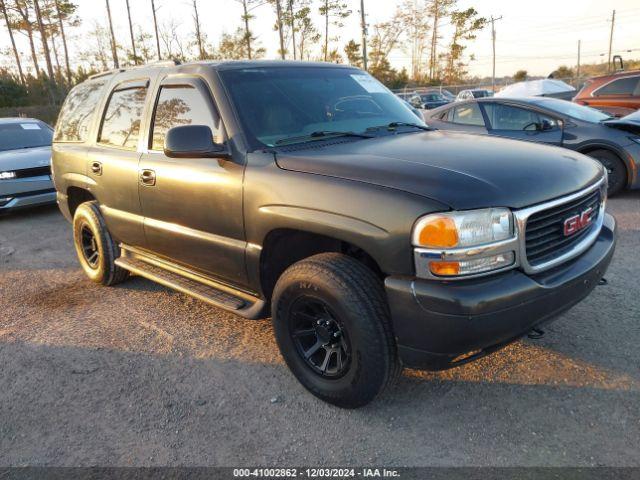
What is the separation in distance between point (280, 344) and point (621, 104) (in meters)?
10.1

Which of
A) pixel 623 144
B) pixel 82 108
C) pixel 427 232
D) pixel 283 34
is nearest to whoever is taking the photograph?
pixel 427 232

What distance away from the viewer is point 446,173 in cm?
238

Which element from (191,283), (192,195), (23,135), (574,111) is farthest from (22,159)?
(574,111)

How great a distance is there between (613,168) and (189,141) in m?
6.35

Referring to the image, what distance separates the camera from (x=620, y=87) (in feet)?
33.5

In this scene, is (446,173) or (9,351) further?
(9,351)

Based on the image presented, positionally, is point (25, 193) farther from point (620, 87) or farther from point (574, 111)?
point (620, 87)

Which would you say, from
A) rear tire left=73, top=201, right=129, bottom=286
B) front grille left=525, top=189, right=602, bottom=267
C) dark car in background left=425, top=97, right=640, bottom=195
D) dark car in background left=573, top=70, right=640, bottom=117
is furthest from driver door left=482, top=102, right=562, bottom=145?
rear tire left=73, top=201, right=129, bottom=286

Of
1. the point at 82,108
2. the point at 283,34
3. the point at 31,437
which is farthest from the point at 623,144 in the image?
the point at 283,34

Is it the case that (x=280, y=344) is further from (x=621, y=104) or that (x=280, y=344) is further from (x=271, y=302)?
(x=621, y=104)

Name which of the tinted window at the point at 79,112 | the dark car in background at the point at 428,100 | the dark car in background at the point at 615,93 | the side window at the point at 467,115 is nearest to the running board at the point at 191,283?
the tinted window at the point at 79,112

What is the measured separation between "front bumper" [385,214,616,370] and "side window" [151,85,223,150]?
5.17 ft

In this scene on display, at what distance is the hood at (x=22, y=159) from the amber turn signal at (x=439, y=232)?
7.70m

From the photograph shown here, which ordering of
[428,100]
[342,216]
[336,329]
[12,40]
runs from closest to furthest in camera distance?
[342,216] < [336,329] < [428,100] < [12,40]
